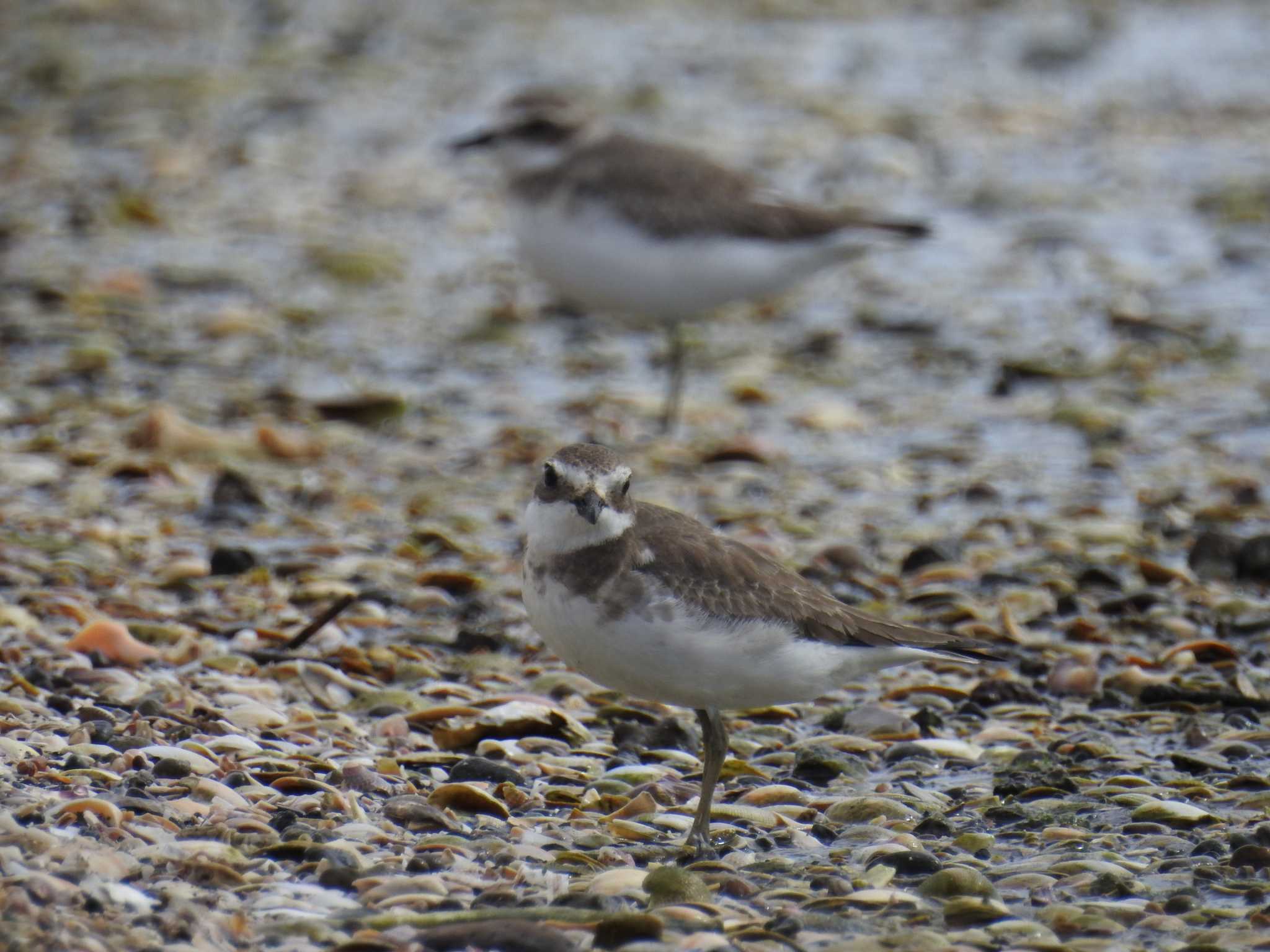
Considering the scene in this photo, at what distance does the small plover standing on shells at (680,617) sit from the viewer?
4.77 metres

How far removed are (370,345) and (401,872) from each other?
663cm

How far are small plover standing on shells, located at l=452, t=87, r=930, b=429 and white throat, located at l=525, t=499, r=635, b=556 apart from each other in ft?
14.9

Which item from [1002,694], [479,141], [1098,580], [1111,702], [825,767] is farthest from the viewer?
[479,141]

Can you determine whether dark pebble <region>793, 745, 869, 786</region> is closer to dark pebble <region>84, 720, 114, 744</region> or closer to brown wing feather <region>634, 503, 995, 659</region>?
brown wing feather <region>634, 503, 995, 659</region>

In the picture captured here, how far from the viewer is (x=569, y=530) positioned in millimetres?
4930

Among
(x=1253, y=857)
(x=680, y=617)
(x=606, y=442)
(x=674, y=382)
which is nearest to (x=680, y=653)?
→ (x=680, y=617)

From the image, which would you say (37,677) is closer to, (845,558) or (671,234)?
(845,558)

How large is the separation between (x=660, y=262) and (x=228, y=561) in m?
3.45

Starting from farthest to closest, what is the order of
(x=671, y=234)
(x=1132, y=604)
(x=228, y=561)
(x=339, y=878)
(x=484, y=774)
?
(x=671, y=234)
(x=228, y=561)
(x=1132, y=604)
(x=484, y=774)
(x=339, y=878)

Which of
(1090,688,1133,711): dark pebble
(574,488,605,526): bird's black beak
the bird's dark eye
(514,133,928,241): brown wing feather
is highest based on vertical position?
the bird's dark eye

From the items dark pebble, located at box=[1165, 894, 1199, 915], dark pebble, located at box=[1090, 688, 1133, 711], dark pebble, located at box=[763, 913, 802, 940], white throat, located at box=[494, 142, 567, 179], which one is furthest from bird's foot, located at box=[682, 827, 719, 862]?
white throat, located at box=[494, 142, 567, 179]

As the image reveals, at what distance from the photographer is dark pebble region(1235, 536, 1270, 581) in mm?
7078

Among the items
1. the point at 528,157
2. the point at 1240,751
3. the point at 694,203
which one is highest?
the point at 528,157

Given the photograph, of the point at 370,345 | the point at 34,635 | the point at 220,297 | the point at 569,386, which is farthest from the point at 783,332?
the point at 34,635
